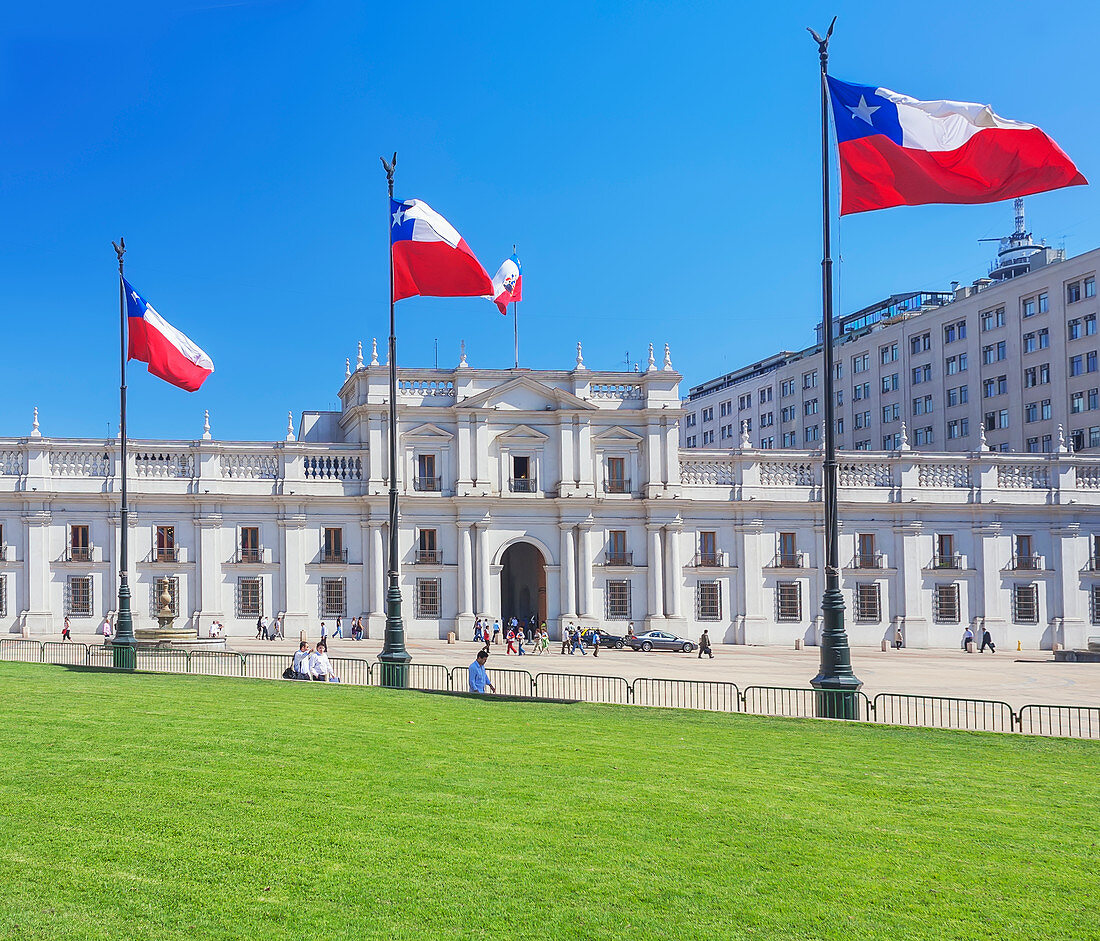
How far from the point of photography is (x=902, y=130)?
20.9 meters

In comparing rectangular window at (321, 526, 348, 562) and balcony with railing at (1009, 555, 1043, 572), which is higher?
rectangular window at (321, 526, 348, 562)

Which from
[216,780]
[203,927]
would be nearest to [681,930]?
[203,927]

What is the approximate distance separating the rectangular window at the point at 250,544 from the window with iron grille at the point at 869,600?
114 feet

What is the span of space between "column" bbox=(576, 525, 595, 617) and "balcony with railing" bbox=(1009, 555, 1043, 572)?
25344mm

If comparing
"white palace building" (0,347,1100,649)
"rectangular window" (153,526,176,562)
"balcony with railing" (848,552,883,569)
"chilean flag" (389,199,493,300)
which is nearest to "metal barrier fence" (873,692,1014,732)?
"chilean flag" (389,199,493,300)

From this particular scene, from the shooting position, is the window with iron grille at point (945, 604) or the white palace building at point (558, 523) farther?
the window with iron grille at point (945, 604)

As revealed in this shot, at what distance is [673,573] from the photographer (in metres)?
62.9

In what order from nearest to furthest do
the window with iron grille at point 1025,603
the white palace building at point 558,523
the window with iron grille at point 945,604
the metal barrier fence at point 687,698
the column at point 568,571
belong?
the metal barrier fence at point 687,698 < the white palace building at point 558,523 < the column at point 568,571 < the window with iron grille at point 945,604 < the window with iron grille at point 1025,603

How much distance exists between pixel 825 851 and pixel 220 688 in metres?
16.9

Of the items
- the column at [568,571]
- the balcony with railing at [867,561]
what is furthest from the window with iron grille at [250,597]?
the balcony with railing at [867,561]

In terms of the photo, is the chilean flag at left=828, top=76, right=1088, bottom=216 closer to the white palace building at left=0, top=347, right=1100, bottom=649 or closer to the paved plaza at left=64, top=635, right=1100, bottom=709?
the paved plaza at left=64, top=635, right=1100, bottom=709

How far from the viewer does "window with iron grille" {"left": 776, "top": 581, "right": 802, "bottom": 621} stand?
2505 inches

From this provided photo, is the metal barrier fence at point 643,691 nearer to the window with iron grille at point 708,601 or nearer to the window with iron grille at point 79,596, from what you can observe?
the window with iron grille at point 79,596

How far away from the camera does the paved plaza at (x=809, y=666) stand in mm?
37000
